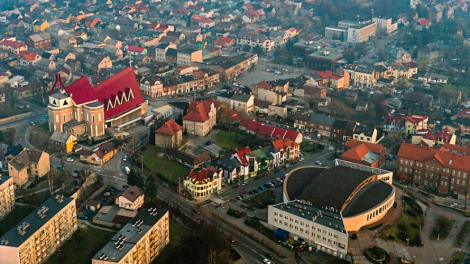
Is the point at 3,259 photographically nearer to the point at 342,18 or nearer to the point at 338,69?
the point at 338,69

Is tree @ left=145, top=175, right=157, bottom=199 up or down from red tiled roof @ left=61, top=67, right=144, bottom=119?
down

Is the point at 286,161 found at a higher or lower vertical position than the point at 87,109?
lower

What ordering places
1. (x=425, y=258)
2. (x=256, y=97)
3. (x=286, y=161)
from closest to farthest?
(x=425, y=258) < (x=286, y=161) < (x=256, y=97)

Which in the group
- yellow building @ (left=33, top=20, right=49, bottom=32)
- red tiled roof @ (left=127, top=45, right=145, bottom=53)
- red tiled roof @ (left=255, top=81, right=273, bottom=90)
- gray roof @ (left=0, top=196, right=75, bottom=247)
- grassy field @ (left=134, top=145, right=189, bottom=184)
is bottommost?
grassy field @ (left=134, top=145, right=189, bottom=184)

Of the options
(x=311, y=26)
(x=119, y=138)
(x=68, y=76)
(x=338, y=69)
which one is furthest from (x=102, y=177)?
(x=311, y=26)

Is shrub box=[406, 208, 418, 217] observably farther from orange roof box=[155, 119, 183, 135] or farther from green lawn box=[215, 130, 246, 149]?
orange roof box=[155, 119, 183, 135]

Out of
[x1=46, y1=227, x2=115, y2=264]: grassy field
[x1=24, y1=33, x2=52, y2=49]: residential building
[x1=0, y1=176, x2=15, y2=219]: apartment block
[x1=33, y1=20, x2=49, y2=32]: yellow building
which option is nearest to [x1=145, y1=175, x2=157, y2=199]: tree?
[x1=46, y1=227, x2=115, y2=264]: grassy field
